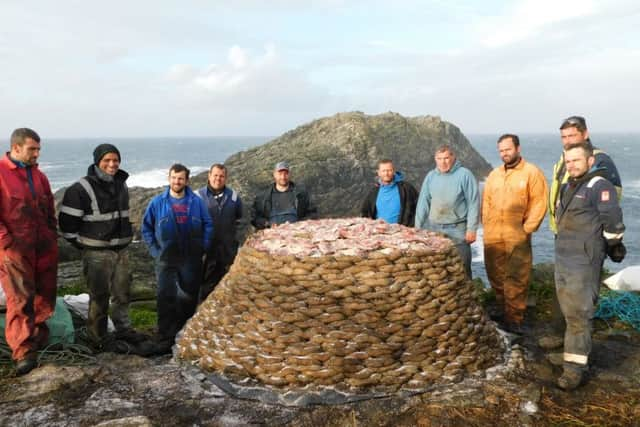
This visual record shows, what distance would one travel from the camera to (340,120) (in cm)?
4091

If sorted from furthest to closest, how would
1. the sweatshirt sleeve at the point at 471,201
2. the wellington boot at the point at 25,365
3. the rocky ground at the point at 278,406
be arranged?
the sweatshirt sleeve at the point at 471,201 < the wellington boot at the point at 25,365 < the rocky ground at the point at 278,406

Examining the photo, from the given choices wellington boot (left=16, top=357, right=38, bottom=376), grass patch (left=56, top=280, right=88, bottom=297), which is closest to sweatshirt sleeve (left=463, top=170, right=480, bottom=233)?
wellington boot (left=16, top=357, right=38, bottom=376)

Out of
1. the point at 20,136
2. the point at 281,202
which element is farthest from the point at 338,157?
the point at 20,136

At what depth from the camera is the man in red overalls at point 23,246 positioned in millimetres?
4680

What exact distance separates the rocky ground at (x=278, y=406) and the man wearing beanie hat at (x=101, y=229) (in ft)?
2.45

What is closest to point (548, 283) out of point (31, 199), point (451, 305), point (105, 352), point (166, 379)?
point (451, 305)

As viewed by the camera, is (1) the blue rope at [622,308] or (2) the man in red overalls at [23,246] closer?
(2) the man in red overalls at [23,246]

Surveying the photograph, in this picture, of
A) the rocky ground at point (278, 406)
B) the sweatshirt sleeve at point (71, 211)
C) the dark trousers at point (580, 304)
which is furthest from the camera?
the sweatshirt sleeve at point (71, 211)

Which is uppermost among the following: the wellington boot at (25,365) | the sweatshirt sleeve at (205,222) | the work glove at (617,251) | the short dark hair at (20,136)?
the short dark hair at (20,136)

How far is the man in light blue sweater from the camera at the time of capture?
6.09 meters

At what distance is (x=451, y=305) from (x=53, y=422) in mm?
3720

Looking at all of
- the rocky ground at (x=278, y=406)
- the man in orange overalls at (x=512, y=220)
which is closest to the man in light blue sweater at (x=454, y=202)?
the man in orange overalls at (x=512, y=220)

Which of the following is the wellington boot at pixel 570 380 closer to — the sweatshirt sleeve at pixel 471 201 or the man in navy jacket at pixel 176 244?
the sweatshirt sleeve at pixel 471 201

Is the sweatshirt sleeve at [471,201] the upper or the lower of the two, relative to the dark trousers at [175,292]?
upper
